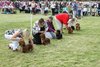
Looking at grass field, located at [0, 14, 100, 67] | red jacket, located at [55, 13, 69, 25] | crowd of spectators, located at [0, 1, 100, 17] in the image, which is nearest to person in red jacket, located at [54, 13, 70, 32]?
red jacket, located at [55, 13, 69, 25]

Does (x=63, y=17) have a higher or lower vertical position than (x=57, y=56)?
higher

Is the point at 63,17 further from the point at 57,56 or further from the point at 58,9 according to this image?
the point at 58,9

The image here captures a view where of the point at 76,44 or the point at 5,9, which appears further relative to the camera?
the point at 5,9

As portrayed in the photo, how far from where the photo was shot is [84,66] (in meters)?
9.55

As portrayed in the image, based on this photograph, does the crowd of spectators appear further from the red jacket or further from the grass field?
the grass field

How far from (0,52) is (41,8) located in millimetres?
27285

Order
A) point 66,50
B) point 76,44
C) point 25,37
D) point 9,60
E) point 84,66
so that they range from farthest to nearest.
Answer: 1. point 76,44
2. point 66,50
3. point 25,37
4. point 9,60
5. point 84,66

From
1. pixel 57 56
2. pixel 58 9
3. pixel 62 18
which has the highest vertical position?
pixel 58 9

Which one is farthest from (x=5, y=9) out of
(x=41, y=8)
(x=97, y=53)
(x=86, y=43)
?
(x=97, y=53)

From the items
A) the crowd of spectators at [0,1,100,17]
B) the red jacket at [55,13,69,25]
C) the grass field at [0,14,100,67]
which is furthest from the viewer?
the crowd of spectators at [0,1,100,17]

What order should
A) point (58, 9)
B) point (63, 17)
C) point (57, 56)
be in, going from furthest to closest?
1. point (58, 9)
2. point (63, 17)
3. point (57, 56)

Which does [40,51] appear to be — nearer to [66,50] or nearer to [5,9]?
[66,50]

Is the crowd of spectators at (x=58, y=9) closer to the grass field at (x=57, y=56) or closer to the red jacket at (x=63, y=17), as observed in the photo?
the red jacket at (x=63, y=17)

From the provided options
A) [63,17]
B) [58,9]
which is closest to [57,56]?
[63,17]
